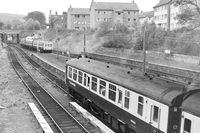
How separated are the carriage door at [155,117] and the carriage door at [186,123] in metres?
0.94

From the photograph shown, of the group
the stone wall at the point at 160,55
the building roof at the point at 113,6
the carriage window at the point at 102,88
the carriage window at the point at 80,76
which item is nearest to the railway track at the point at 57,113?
the carriage window at the point at 102,88

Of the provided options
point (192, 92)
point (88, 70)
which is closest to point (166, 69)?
point (88, 70)

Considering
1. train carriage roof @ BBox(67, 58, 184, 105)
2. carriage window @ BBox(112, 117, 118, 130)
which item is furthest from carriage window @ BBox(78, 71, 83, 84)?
carriage window @ BBox(112, 117, 118, 130)

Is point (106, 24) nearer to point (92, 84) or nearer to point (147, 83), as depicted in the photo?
point (92, 84)

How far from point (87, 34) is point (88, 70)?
163ft

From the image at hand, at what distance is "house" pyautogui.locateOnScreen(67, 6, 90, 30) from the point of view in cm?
8994

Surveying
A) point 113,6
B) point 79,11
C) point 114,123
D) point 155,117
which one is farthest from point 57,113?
point 79,11

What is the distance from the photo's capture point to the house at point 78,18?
89.9m

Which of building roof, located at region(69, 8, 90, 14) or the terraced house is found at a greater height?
building roof, located at region(69, 8, 90, 14)

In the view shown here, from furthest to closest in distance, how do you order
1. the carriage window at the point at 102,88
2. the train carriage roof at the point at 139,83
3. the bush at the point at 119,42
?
1. the bush at the point at 119,42
2. the carriage window at the point at 102,88
3. the train carriage roof at the point at 139,83

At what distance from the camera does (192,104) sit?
7062 millimetres

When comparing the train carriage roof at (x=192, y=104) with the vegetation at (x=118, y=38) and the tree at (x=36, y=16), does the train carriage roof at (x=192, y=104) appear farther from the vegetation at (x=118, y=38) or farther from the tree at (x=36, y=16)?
the tree at (x=36, y=16)

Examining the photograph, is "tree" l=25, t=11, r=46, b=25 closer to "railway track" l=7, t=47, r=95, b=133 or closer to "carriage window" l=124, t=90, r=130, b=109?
"railway track" l=7, t=47, r=95, b=133

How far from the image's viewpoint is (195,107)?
6887 mm
